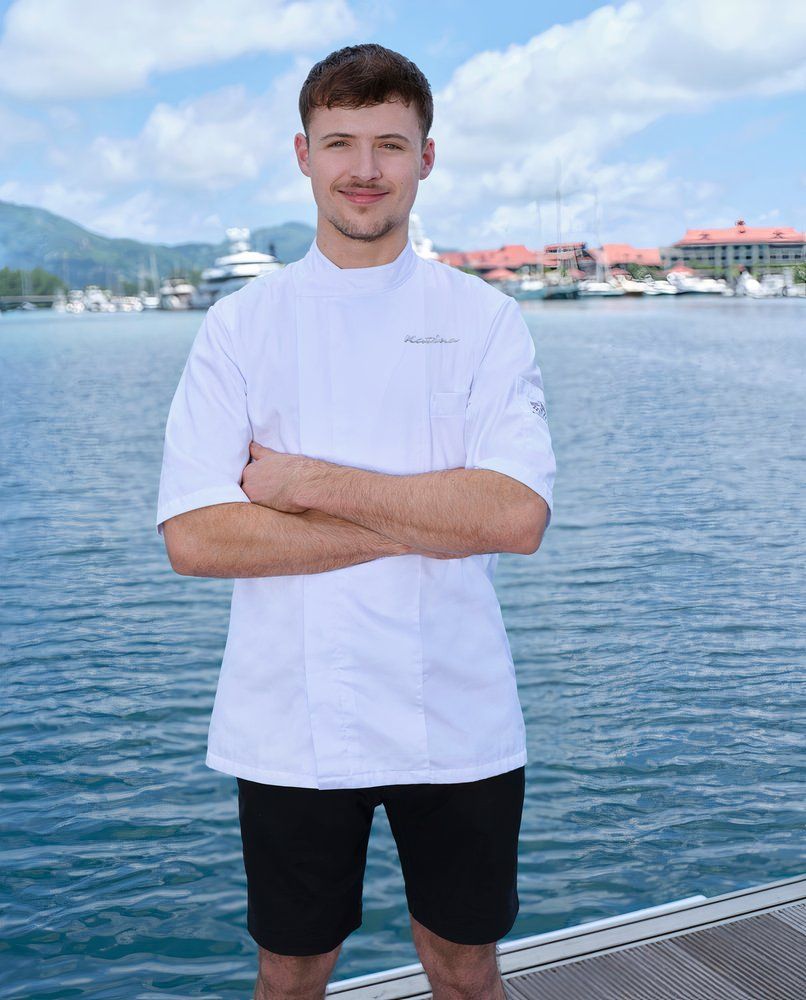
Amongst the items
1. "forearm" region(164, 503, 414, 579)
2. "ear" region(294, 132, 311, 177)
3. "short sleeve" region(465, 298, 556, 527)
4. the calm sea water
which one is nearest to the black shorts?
"forearm" region(164, 503, 414, 579)

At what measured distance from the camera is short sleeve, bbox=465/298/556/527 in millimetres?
1341

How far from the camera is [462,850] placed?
1355 millimetres

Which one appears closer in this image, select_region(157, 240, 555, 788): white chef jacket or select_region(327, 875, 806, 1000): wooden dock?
select_region(157, 240, 555, 788): white chef jacket

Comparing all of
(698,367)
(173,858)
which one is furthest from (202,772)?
(698,367)

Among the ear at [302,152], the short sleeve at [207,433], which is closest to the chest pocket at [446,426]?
Result: the short sleeve at [207,433]

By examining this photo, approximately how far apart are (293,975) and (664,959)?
0.68 metres

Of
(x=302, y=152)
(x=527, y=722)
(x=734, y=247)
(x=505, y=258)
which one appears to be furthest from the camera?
(x=505, y=258)

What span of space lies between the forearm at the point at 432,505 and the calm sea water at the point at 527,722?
1768 mm

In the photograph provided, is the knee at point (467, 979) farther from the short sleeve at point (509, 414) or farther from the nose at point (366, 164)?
the nose at point (366, 164)

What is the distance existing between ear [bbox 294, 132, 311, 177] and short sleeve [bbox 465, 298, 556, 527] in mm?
297

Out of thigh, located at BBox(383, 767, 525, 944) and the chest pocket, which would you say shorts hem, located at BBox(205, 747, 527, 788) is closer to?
thigh, located at BBox(383, 767, 525, 944)

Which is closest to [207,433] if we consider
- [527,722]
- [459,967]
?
[459,967]

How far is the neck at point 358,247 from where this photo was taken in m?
1.40

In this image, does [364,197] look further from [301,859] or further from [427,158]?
[301,859]
